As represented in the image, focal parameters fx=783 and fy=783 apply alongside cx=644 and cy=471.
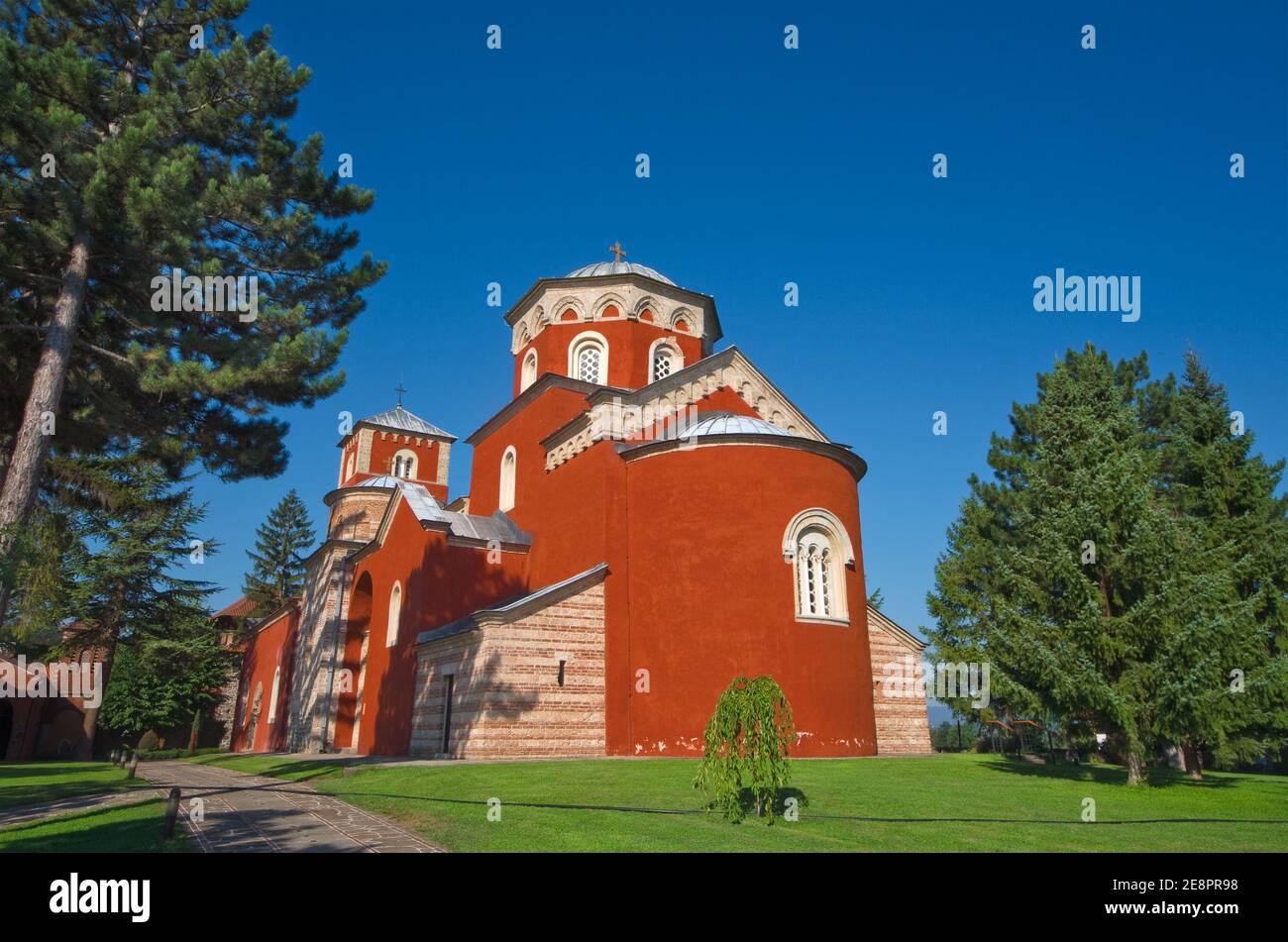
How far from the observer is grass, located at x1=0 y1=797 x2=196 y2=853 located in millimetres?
7262

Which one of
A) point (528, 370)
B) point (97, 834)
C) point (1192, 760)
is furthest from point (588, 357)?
point (1192, 760)

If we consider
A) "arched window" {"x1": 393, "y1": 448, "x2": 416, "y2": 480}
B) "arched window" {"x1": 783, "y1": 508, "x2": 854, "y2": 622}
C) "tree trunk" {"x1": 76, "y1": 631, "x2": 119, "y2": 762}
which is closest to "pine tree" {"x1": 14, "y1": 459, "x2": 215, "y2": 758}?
"tree trunk" {"x1": 76, "y1": 631, "x2": 119, "y2": 762}

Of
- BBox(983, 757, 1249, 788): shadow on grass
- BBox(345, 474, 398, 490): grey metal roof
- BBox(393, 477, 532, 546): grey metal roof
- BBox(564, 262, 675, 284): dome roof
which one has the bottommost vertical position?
BBox(983, 757, 1249, 788): shadow on grass

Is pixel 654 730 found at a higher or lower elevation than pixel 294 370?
lower

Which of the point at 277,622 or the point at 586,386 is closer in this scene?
the point at 586,386

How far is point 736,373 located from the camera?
22516 mm

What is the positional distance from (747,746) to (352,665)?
21.6 metres

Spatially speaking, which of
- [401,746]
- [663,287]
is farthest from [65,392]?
[663,287]

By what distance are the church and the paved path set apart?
17.7 feet

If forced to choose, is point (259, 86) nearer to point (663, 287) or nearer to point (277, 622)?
point (663, 287)

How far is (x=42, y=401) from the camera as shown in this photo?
12.4m

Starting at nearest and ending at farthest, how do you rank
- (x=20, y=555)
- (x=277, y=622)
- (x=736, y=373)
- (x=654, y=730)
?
(x=20, y=555) < (x=654, y=730) < (x=736, y=373) < (x=277, y=622)

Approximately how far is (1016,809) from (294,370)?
510 inches

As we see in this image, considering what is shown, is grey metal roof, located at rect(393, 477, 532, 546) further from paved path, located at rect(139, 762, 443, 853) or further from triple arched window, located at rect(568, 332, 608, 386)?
paved path, located at rect(139, 762, 443, 853)
